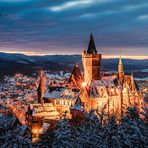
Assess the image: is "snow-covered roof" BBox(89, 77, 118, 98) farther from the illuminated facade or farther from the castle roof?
the castle roof

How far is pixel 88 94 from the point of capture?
67.6 meters

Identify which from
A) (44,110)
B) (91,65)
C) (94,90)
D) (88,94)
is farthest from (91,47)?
(44,110)

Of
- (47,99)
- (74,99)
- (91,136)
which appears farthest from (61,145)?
(47,99)

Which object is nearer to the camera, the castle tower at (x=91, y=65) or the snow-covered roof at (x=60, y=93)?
the snow-covered roof at (x=60, y=93)

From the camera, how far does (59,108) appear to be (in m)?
70.7

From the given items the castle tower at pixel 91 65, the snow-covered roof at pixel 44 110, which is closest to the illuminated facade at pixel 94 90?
the castle tower at pixel 91 65

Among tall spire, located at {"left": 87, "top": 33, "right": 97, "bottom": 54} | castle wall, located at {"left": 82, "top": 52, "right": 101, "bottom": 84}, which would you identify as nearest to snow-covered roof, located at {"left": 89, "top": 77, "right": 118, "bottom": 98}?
castle wall, located at {"left": 82, "top": 52, "right": 101, "bottom": 84}

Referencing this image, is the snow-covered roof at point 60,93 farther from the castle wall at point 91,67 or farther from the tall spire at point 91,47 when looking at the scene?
the tall spire at point 91,47

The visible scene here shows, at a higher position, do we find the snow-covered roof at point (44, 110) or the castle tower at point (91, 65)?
the castle tower at point (91, 65)

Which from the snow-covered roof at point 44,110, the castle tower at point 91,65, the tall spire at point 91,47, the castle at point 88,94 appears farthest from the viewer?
the tall spire at point 91,47

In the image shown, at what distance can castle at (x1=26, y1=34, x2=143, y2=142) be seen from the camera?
218 feet

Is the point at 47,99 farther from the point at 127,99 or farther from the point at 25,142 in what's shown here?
the point at 25,142

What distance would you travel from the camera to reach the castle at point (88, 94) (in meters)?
66.4

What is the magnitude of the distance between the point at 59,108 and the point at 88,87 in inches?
274
